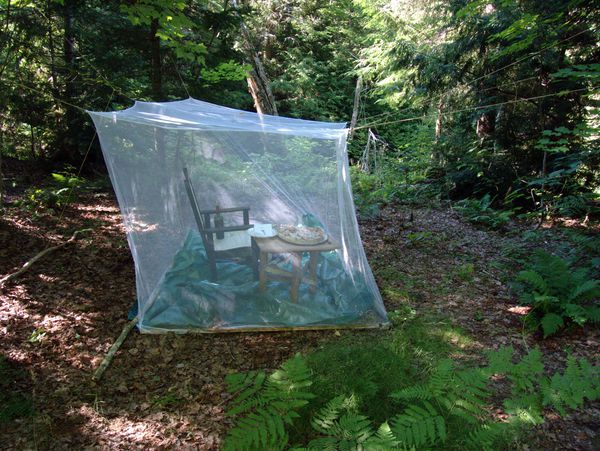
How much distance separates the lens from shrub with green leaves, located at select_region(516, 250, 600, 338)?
128 inches

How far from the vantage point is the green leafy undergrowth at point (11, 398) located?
2.37 metres

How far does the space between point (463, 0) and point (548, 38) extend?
70.1 inches

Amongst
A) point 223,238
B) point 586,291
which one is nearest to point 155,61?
point 223,238

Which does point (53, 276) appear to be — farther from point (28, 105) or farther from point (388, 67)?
point (388, 67)

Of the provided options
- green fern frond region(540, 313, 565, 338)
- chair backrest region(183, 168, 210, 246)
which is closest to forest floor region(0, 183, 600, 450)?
green fern frond region(540, 313, 565, 338)

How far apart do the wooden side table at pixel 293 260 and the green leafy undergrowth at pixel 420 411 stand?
121 cm

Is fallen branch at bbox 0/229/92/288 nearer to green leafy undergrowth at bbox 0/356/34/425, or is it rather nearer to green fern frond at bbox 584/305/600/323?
green leafy undergrowth at bbox 0/356/34/425

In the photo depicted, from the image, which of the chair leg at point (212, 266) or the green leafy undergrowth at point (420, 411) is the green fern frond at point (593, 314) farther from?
the chair leg at point (212, 266)

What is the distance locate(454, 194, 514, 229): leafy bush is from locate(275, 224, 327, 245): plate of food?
3698 millimetres

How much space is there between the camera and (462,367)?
9.80 feet

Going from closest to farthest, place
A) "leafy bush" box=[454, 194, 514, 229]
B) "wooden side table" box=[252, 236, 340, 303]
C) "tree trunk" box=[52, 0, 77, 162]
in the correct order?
1. "wooden side table" box=[252, 236, 340, 303]
2. "leafy bush" box=[454, 194, 514, 229]
3. "tree trunk" box=[52, 0, 77, 162]

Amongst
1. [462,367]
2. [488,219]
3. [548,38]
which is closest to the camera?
[462,367]

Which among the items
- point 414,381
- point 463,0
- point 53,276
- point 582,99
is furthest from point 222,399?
point 463,0

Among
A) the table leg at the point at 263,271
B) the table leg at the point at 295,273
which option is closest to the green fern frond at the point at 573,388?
the table leg at the point at 295,273
